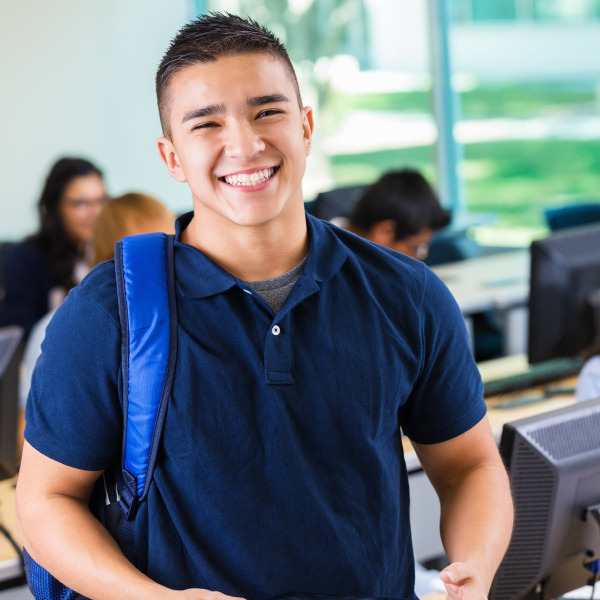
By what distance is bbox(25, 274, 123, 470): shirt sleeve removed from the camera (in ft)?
3.49

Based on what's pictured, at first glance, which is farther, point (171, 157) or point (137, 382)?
point (171, 157)

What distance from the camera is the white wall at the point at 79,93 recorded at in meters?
5.47

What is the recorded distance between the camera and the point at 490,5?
578cm

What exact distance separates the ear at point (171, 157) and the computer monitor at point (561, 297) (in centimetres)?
139

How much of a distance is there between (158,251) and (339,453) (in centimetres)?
34

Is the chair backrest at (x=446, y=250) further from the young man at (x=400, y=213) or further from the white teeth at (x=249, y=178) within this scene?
the white teeth at (x=249, y=178)

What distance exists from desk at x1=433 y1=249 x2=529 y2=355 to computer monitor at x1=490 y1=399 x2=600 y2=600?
1907 millimetres

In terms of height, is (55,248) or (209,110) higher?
(209,110)

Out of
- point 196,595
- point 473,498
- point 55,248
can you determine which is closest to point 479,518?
point 473,498

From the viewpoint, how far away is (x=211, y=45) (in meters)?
1.12

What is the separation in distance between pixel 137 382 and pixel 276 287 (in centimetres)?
22

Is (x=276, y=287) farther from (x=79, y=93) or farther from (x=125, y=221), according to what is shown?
(x=79, y=93)

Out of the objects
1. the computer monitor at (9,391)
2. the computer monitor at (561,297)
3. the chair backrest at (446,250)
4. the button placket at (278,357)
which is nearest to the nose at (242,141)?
the button placket at (278,357)

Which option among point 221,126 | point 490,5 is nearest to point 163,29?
point 490,5
